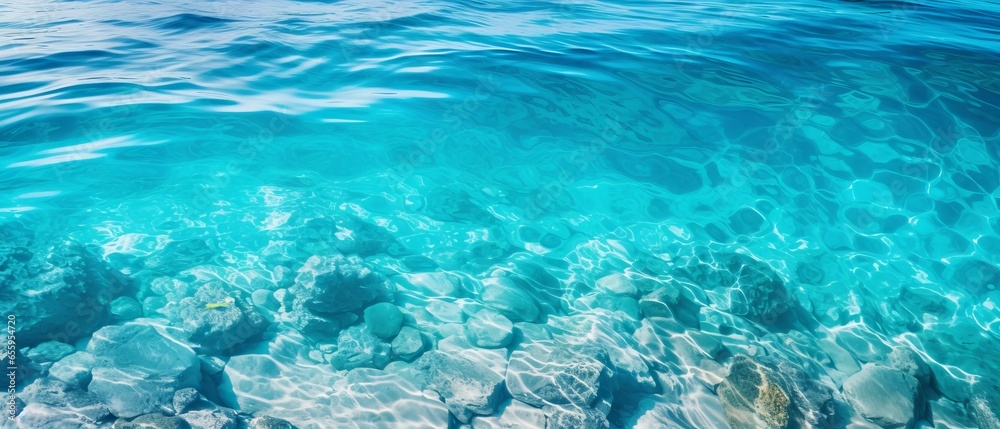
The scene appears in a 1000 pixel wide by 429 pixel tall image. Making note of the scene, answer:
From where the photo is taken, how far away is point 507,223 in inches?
332

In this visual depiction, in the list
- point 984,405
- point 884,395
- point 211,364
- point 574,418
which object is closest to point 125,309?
point 211,364

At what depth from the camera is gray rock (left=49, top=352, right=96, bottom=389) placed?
5039mm

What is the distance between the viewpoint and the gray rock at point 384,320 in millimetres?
6031

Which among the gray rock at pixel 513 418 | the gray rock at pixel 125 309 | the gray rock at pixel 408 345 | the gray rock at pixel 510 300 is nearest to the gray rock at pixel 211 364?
the gray rock at pixel 125 309

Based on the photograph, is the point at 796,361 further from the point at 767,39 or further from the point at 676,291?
the point at 767,39

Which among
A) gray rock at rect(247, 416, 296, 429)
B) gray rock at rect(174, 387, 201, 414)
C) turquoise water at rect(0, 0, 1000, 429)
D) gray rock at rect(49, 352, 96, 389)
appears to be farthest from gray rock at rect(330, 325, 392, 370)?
gray rock at rect(49, 352, 96, 389)

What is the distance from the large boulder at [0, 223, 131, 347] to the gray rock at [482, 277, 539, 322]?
4723 millimetres

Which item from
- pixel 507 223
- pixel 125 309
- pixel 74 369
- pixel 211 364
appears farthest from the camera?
pixel 507 223

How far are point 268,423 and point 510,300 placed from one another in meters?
3.13

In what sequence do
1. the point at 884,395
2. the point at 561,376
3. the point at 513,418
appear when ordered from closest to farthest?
the point at 513,418
the point at 561,376
the point at 884,395

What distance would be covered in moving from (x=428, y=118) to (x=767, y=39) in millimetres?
8017

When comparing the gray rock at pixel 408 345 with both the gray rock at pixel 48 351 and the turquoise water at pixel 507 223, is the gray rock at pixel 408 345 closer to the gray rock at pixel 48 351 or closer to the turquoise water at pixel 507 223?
the turquoise water at pixel 507 223

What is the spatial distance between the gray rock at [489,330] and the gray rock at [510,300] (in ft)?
0.67

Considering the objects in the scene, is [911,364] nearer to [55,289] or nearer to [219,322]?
[219,322]
